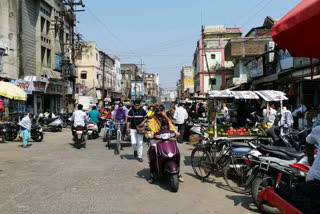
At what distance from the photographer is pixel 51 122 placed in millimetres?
19781

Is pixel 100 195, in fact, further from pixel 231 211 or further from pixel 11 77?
pixel 11 77

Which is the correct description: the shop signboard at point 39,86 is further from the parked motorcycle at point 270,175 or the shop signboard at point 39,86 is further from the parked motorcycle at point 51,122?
the parked motorcycle at point 270,175

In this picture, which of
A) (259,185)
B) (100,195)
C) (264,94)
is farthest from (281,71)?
(100,195)

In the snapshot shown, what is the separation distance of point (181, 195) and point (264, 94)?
4.55m

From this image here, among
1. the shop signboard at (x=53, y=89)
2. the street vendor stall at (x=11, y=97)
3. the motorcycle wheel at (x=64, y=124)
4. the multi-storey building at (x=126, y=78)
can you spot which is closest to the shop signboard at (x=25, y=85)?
the street vendor stall at (x=11, y=97)

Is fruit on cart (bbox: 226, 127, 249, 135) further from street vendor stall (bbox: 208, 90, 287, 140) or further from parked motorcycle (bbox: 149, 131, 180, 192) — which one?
parked motorcycle (bbox: 149, 131, 180, 192)

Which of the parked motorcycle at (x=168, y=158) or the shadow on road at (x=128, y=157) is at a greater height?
the parked motorcycle at (x=168, y=158)

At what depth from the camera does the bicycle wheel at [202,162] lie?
6.95 metres

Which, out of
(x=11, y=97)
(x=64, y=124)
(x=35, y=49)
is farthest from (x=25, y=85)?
(x=11, y=97)

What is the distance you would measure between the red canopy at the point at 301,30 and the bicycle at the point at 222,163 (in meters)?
3.63

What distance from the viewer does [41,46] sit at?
87.3ft

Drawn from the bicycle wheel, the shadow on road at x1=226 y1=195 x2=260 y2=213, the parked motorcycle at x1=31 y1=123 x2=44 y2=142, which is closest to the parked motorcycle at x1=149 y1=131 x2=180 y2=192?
the bicycle wheel

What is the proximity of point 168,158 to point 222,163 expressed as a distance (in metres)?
1.39

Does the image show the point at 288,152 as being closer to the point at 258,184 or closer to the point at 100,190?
the point at 258,184
